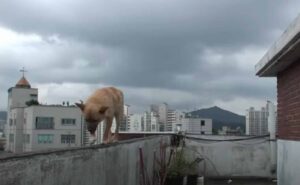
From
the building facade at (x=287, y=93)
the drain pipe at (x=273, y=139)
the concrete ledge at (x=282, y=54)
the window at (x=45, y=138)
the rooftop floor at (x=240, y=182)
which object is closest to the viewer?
the concrete ledge at (x=282, y=54)

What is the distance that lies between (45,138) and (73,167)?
348 ft

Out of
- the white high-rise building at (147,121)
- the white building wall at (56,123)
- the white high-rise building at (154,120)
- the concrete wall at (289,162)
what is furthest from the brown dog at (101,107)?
the white building wall at (56,123)

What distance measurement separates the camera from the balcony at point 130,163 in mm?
3750

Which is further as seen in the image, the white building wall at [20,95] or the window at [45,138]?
the white building wall at [20,95]

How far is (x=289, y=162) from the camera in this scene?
10.8m

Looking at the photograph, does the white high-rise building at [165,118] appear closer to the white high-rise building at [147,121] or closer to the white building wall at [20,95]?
the white high-rise building at [147,121]

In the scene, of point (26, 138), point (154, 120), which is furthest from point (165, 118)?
point (26, 138)

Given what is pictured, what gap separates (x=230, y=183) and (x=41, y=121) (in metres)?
91.7

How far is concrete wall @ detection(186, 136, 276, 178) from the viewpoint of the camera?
2205 cm

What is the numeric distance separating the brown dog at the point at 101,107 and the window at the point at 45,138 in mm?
100158

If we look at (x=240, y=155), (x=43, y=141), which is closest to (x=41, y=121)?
(x=43, y=141)

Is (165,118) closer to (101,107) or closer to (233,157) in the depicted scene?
(233,157)

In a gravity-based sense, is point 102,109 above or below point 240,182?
above

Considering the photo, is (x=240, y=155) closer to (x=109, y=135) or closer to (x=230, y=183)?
(x=230, y=183)
